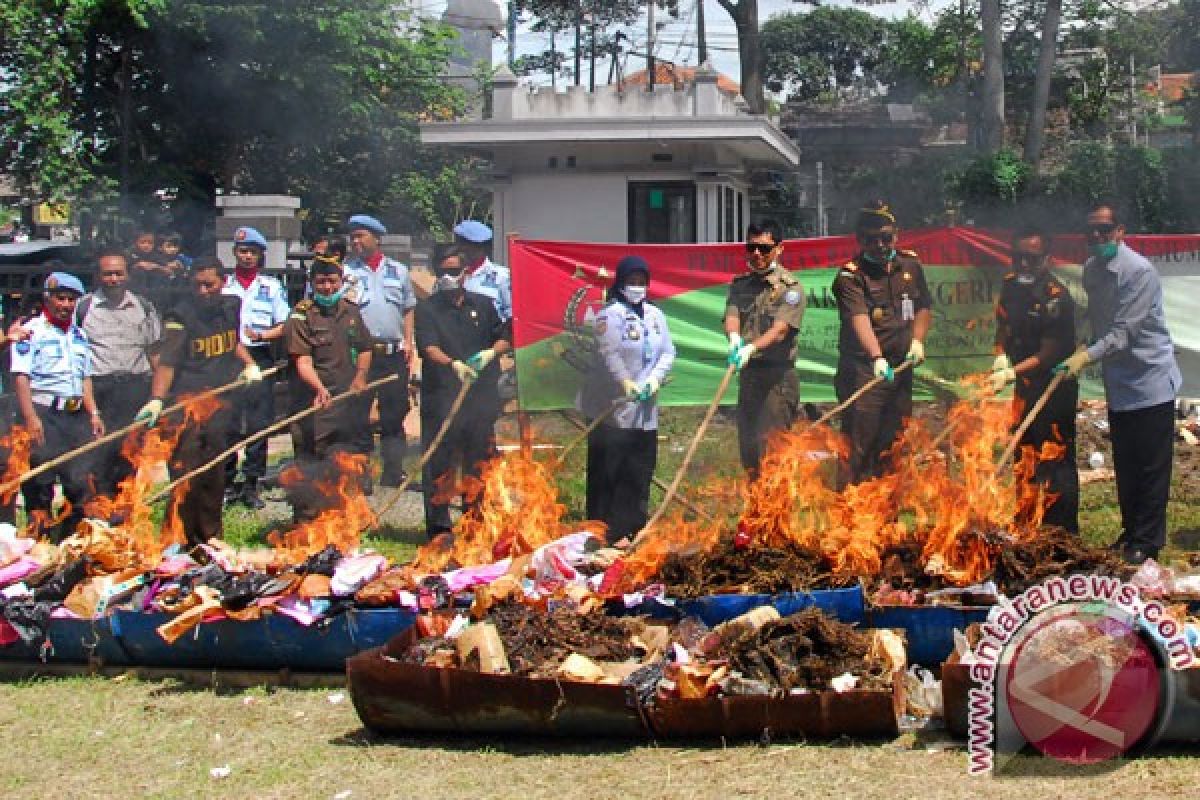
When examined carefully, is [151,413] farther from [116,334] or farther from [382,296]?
[382,296]

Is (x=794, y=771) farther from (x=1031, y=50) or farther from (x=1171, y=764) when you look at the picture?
(x=1031, y=50)

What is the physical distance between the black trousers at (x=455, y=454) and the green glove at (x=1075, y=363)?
3422 mm

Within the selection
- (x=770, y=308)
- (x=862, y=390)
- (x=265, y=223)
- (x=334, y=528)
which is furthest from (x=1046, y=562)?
(x=265, y=223)

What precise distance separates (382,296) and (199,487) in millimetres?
2386

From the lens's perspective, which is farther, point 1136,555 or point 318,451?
point 318,451

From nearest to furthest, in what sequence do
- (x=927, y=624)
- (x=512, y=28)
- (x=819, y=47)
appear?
(x=927, y=624) → (x=512, y=28) → (x=819, y=47)

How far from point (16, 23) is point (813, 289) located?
13.0 m

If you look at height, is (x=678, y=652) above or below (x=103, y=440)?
below

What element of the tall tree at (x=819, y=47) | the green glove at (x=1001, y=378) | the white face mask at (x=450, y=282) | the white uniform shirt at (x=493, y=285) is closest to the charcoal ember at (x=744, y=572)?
the green glove at (x=1001, y=378)

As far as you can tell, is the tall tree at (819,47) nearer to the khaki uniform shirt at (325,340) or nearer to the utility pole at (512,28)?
the utility pole at (512,28)

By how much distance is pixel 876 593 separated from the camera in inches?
231

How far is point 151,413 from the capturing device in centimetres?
832

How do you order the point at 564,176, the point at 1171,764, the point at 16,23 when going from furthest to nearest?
the point at 564,176 < the point at 16,23 < the point at 1171,764

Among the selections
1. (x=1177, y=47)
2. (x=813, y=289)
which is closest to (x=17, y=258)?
(x=813, y=289)
